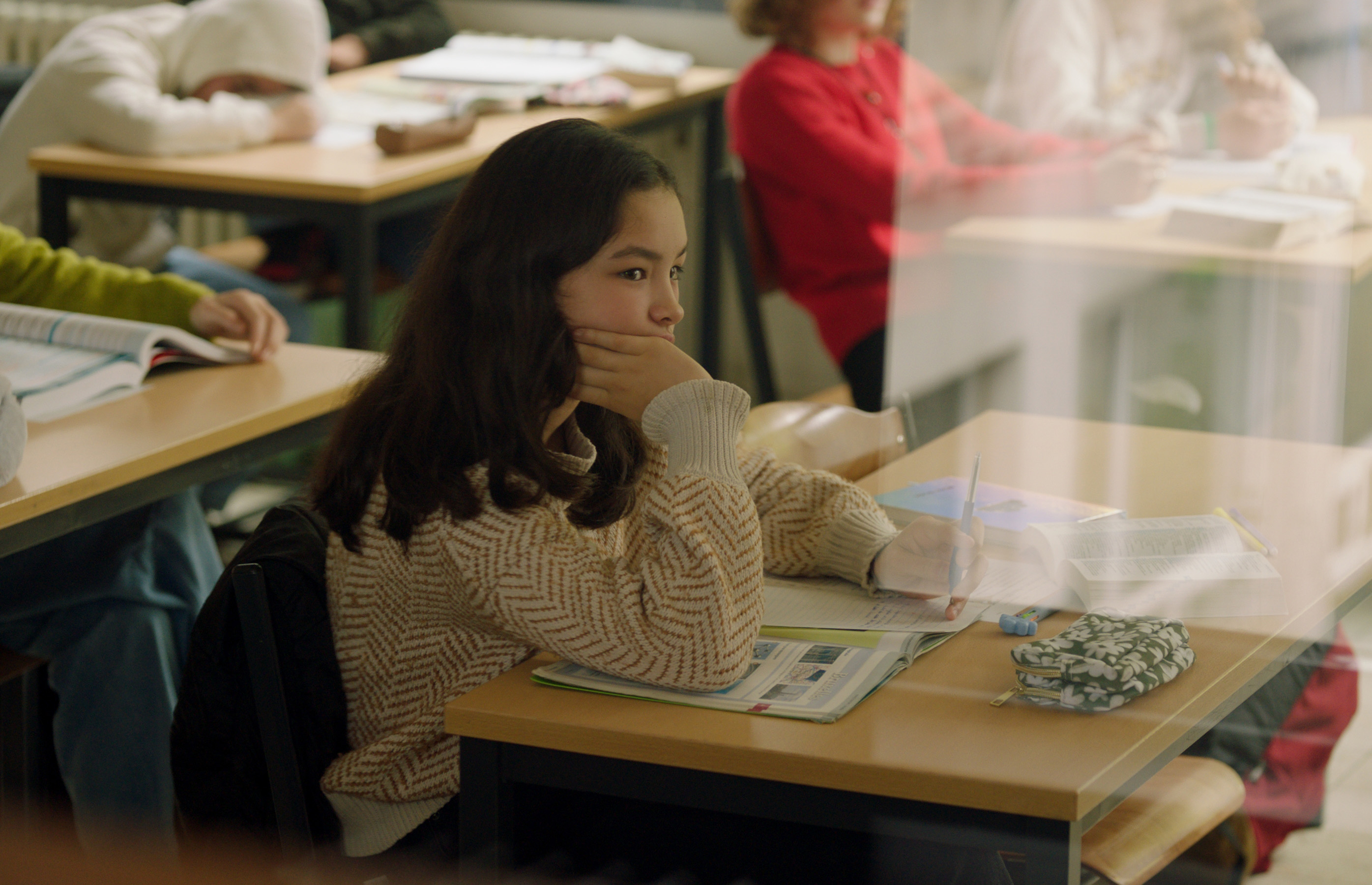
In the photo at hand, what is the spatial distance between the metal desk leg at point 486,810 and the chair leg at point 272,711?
5.9 inches

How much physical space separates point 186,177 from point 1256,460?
5.47 feet

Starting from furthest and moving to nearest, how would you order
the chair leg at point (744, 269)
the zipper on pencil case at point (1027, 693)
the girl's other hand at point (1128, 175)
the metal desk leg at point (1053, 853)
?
1. the chair leg at point (744, 269)
2. the girl's other hand at point (1128, 175)
3. the zipper on pencil case at point (1027, 693)
4. the metal desk leg at point (1053, 853)

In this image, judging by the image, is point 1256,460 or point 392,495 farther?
point 1256,460

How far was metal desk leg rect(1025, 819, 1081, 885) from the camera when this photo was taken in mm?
728

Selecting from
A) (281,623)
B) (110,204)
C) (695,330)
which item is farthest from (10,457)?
(695,330)

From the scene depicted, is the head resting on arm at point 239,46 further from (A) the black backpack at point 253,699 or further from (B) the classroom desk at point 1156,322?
(A) the black backpack at point 253,699

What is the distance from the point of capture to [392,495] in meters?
0.93

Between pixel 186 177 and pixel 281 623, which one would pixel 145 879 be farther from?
pixel 186 177

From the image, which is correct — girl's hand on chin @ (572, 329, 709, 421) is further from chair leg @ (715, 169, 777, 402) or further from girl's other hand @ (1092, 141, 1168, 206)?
chair leg @ (715, 169, 777, 402)

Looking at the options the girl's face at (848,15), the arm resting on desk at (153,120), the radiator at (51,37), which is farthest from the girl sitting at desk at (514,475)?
the radiator at (51,37)

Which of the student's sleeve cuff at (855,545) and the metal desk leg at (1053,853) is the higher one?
the student's sleeve cuff at (855,545)

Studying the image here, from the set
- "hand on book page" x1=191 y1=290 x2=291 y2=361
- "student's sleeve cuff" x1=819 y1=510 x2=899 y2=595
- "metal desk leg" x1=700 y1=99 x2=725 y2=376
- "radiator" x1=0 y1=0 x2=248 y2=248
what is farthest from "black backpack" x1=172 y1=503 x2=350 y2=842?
"radiator" x1=0 y1=0 x2=248 y2=248

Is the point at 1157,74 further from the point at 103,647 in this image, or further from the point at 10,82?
the point at 10,82

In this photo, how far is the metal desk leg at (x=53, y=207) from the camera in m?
2.34
